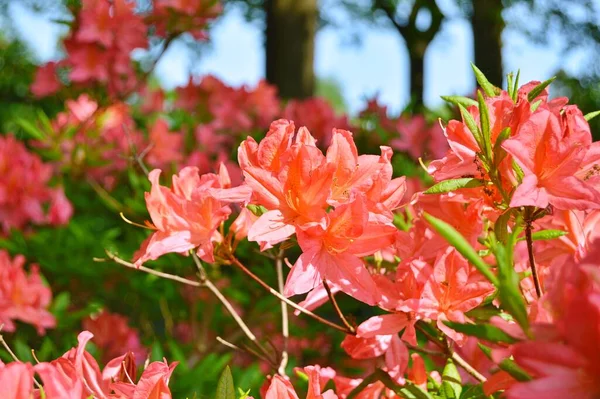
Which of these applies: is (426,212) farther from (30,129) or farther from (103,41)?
(30,129)

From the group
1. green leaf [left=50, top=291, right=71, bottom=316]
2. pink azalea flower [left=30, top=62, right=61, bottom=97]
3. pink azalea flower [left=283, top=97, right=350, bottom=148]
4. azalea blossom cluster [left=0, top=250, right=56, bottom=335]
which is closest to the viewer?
azalea blossom cluster [left=0, top=250, right=56, bottom=335]

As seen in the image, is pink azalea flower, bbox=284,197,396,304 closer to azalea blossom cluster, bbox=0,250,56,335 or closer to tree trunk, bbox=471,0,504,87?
azalea blossom cluster, bbox=0,250,56,335

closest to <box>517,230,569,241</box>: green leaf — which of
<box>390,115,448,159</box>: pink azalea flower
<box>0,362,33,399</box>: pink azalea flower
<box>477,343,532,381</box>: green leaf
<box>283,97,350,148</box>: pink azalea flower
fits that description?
<box>477,343,532,381</box>: green leaf

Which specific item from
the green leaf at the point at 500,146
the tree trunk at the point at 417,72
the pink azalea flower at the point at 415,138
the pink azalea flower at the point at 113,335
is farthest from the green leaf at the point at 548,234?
the tree trunk at the point at 417,72

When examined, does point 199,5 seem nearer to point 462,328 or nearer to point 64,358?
point 64,358

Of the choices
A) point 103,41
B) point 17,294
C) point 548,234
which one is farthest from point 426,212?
point 103,41

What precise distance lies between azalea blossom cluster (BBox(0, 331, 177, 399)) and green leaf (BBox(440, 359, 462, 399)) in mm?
355

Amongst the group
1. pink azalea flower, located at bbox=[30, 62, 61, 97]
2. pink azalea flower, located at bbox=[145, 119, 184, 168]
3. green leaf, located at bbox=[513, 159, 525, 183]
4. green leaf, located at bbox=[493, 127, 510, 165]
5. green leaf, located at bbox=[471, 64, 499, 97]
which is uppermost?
green leaf, located at bbox=[471, 64, 499, 97]

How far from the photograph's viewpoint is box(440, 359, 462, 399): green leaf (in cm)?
92

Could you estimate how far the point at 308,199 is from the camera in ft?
2.78

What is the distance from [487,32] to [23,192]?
4.15m

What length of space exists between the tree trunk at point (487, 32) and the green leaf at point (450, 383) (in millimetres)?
4734

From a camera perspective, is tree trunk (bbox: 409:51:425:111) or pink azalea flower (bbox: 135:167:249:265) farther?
tree trunk (bbox: 409:51:425:111)

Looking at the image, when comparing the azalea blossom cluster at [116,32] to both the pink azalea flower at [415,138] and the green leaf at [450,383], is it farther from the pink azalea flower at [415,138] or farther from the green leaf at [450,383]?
the green leaf at [450,383]
